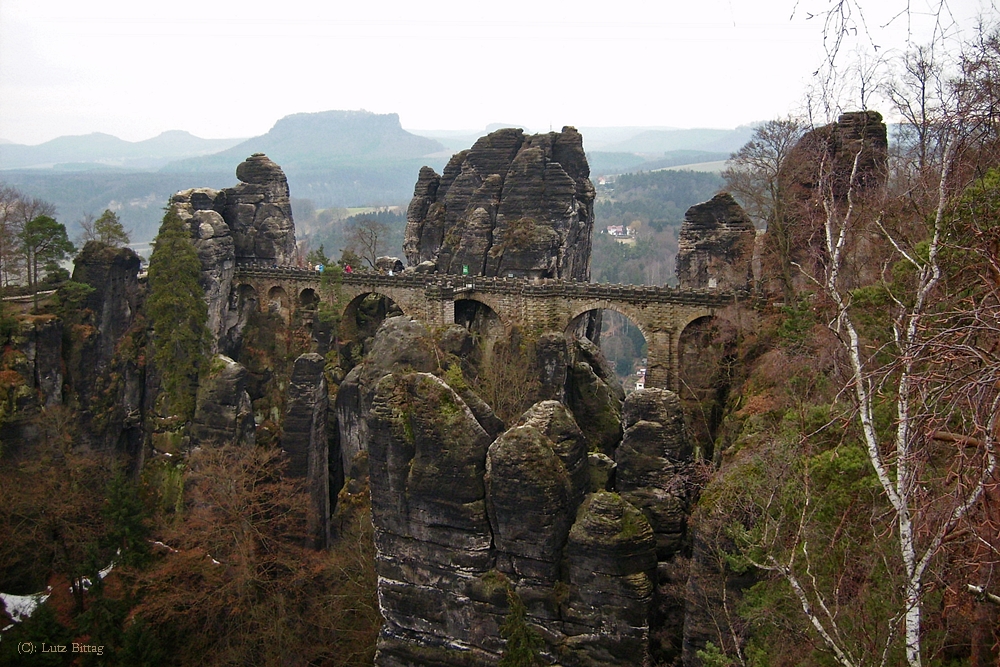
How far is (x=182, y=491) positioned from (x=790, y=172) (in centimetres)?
2813

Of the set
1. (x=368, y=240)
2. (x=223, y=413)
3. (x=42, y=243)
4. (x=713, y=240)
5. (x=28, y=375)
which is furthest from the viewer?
(x=368, y=240)

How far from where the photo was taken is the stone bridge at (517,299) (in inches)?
1314

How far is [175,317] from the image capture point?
36844 mm

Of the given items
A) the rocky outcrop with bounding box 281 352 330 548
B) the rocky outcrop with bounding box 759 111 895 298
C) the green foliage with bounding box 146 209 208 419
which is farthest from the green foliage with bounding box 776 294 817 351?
the green foliage with bounding box 146 209 208 419

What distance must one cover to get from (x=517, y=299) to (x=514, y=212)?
19.9 feet

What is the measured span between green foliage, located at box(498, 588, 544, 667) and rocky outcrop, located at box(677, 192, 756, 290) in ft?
75.1

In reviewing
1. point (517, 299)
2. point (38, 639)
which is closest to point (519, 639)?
point (38, 639)

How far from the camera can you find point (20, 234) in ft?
123

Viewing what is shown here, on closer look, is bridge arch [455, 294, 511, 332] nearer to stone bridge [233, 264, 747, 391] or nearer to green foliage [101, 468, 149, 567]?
stone bridge [233, 264, 747, 391]

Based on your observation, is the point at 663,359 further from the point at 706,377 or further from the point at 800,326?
the point at 800,326

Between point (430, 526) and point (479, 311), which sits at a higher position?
point (479, 311)

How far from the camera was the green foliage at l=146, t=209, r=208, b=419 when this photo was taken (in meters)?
36.4

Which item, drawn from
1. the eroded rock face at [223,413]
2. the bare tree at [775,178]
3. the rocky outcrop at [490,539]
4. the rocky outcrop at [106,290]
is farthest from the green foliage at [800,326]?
the rocky outcrop at [106,290]

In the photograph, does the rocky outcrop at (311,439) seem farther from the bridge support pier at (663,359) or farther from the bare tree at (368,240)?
the bare tree at (368,240)
